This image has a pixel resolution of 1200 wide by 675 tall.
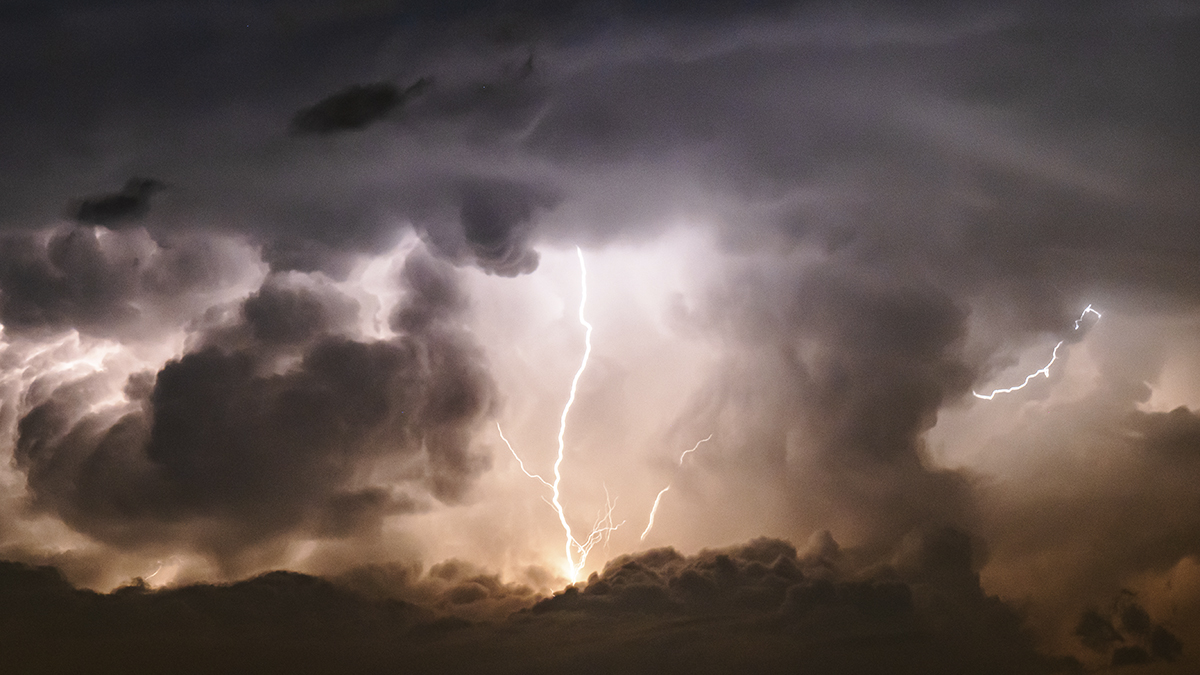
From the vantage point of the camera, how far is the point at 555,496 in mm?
58062

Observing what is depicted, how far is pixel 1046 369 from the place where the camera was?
61719mm

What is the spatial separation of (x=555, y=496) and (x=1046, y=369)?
148 feet

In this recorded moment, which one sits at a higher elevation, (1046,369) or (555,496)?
(1046,369)
